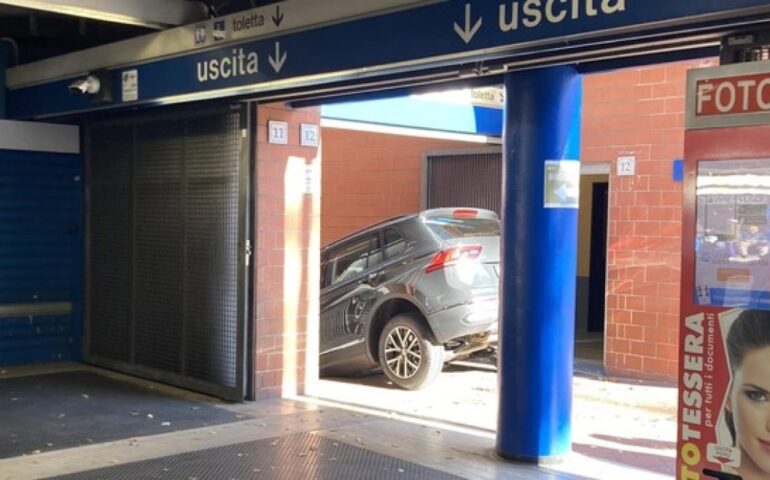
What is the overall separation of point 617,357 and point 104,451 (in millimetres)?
5823

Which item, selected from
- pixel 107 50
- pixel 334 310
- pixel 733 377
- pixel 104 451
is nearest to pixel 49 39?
pixel 107 50

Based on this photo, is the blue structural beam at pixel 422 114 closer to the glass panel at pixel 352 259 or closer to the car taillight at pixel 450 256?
the glass panel at pixel 352 259

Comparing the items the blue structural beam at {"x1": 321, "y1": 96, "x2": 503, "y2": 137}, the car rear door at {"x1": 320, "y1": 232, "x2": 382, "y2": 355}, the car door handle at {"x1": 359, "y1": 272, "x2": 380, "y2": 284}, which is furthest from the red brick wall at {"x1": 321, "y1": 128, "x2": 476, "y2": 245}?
the car door handle at {"x1": 359, "y1": 272, "x2": 380, "y2": 284}

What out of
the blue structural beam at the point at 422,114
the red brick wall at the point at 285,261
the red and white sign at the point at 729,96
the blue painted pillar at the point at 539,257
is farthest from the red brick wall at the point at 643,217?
the red and white sign at the point at 729,96

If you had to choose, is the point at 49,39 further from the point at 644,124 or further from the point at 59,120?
the point at 644,124

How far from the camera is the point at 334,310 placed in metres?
9.48

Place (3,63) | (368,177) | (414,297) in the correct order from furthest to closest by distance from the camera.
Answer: (368,177) → (3,63) → (414,297)

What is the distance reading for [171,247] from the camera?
8641 mm

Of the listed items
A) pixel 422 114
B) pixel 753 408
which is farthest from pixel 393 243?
pixel 753 408

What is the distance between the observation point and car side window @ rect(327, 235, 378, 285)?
957cm

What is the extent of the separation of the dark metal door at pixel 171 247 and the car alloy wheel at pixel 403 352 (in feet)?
5.77

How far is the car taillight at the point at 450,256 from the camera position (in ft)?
28.9

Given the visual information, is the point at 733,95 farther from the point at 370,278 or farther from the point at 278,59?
the point at 370,278

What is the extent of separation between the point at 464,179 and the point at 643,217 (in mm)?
3319
